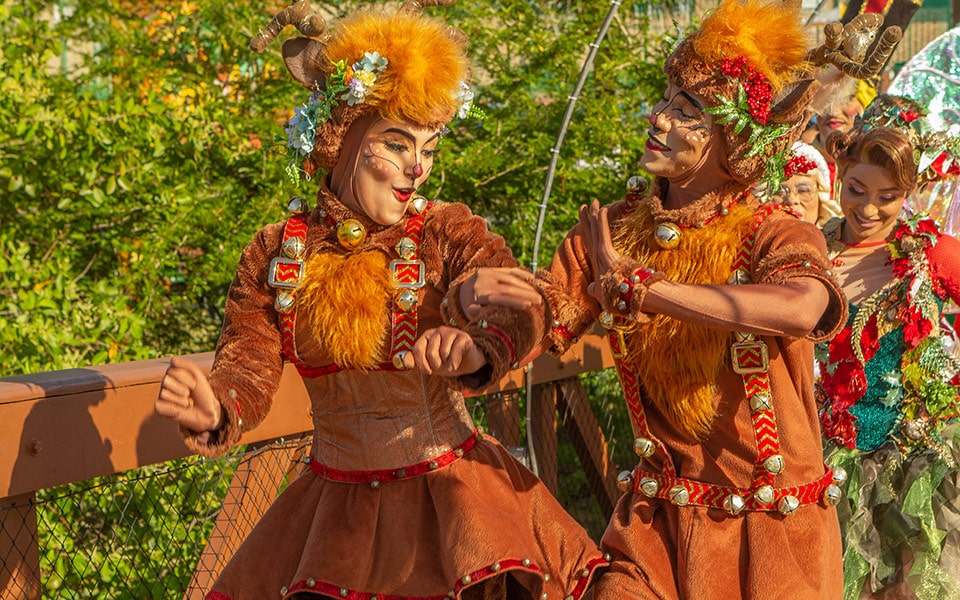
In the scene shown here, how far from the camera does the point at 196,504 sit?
172 inches

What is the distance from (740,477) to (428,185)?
315 centimetres

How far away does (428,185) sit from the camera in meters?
5.70

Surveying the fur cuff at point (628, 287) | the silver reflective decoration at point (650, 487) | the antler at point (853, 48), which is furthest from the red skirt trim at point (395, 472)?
the antler at point (853, 48)

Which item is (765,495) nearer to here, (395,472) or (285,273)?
(395,472)

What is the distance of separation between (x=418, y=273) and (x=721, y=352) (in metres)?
0.70

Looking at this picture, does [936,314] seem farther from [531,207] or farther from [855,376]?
[531,207]

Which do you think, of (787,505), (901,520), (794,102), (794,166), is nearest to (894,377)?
(901,520)

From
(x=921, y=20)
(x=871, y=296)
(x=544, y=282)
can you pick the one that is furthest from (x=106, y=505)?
(x=921, y=20)

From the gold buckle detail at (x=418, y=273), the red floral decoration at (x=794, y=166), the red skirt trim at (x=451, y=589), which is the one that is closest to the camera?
the red skirt trim at (x=451, y=589)

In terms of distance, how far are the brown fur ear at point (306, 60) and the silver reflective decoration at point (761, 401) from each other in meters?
1.22

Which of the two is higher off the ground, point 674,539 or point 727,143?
point 727,143

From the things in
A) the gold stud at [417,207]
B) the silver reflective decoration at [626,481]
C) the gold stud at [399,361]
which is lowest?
the silver reflective decoration at [626,481]

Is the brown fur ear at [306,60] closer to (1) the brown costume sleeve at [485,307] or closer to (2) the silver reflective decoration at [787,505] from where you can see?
(1) the brown costume sleeve at [485,307]

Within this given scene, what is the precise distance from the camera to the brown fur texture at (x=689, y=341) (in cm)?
278
